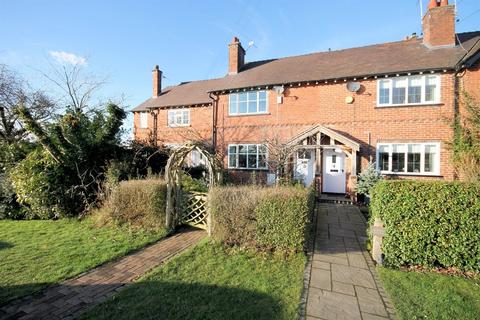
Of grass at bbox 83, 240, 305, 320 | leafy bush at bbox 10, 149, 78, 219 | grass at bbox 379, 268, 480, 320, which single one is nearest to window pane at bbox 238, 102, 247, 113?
leafy bush at bbox 10, 149, 78, 219

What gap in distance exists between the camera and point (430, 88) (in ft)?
36.6

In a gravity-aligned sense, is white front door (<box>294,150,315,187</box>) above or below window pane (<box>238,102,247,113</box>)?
below

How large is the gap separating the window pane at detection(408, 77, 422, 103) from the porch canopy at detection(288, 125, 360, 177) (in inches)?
122

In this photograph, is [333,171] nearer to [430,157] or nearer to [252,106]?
[430,157]

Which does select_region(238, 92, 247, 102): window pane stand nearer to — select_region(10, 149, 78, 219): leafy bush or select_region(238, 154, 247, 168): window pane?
select_region(238, 154, 247, 168): window pane

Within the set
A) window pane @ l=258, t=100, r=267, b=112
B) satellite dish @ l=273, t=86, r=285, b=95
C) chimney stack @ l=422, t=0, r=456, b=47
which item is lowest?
window pane @ l=258, t=100, r=267, b=112

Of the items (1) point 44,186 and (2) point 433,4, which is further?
(2) point 433,4

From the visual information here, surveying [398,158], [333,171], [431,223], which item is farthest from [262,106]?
[431,223]

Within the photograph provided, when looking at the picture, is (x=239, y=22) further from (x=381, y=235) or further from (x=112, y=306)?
(x=112, y=306)

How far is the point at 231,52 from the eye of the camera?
17.4 m

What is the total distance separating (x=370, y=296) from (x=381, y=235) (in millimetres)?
1401

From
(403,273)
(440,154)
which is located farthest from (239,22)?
(403,273)

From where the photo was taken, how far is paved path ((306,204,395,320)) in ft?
11.6

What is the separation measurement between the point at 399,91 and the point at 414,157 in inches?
119
